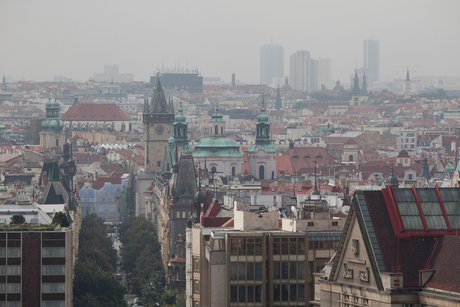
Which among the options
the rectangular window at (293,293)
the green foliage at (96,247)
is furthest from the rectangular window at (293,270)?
Result: the green foliage at (96,247)

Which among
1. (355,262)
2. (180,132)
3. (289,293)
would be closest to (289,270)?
(289,293)

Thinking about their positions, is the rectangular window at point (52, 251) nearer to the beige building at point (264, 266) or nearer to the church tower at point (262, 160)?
the beige building at point (264, 266)

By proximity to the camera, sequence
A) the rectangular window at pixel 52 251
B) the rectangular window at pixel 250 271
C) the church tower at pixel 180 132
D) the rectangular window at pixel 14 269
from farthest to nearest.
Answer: the church tower at pixel 180 132, the rectangular window at pixel 52 251, the rectangular window at pixel 14 269, the rectangular window at pixel 250 271

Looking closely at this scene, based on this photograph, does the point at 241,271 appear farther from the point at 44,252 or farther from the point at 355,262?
the point at 44,252

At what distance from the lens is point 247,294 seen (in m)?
54.9

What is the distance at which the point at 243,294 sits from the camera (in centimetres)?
5494

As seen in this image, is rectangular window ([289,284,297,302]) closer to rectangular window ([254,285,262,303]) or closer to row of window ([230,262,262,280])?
rectangular window ([254,285,262,303])

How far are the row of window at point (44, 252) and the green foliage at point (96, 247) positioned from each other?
38.3 meters

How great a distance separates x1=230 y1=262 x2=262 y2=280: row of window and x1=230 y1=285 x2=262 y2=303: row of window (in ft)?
1.21

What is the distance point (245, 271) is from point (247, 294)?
937 mm

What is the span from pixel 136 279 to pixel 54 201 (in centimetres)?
918

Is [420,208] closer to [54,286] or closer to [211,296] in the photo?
[211,296]

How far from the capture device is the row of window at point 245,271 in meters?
54.9

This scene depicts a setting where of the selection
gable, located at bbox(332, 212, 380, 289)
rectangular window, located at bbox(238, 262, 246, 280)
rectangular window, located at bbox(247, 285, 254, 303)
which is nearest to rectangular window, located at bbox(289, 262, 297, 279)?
rectangular window, located at bbox(247, 285, 254, 303)
